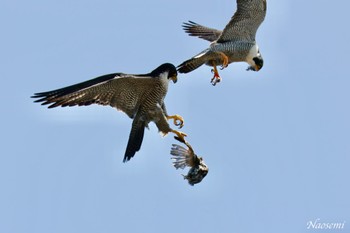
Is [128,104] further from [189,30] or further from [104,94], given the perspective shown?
[189,30]

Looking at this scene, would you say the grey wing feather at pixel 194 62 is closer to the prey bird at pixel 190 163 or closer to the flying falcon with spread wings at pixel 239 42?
the flying falcon with spread wings at pixel 239 42

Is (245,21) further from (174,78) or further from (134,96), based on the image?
(134,96)

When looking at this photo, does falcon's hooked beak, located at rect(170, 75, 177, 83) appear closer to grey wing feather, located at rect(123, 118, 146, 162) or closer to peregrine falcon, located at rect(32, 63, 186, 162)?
peregrine falcon, located at rect(32, 63, 186, 162)

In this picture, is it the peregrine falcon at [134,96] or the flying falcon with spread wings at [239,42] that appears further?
the flying falcon with spread wings at [239,42]

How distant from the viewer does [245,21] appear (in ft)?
67.8

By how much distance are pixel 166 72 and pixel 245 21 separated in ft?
10.0

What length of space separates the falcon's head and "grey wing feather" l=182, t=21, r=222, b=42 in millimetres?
4479

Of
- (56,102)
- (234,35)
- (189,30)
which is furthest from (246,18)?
(56,102)

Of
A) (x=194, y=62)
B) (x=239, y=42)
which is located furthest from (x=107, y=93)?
(x=239, y=42)

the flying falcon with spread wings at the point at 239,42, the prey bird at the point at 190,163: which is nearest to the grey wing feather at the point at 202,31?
the flying falcon with spread wings at the point at 239,42

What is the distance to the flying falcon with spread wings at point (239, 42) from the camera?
20.4 m

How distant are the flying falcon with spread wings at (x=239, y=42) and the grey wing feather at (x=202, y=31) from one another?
5.68 ft

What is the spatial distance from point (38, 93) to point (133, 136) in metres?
2.01

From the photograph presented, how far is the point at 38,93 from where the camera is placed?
55.5 feet
